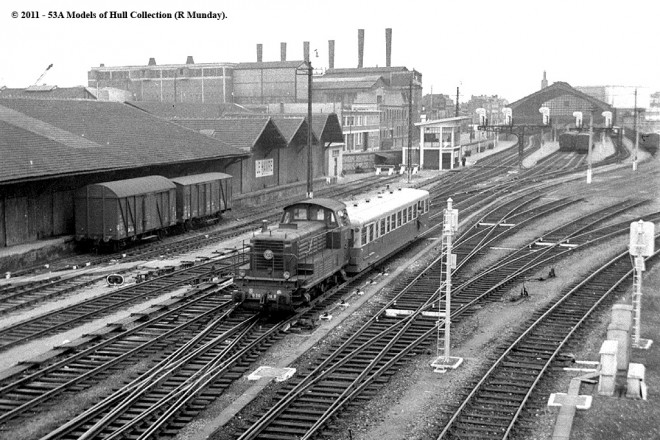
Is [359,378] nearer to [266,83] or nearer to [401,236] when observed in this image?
[401,236]

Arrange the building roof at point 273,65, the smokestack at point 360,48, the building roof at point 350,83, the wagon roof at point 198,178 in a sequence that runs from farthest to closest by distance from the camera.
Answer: the smokestack at point 360,48 → the building roof at point 273,65 → the building roof at point 350,83 → the wagon roof at point 198,178

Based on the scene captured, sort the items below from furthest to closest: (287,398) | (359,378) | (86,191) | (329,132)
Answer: (329,132) < (86,191) < (359,378) < (287,398)

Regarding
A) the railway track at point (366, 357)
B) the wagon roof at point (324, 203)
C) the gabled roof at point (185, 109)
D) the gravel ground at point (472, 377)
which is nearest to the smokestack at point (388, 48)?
the gabled roof at point (185, 109)

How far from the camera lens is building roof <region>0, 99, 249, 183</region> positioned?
103ft

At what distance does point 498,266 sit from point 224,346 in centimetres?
1316

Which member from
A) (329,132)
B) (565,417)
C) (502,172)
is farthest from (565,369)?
(502,172)

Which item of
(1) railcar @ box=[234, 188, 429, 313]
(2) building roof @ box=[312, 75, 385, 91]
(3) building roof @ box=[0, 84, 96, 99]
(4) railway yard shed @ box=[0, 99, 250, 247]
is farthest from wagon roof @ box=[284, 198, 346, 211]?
(2) building roof @ box=[312, 75, 385, 91]

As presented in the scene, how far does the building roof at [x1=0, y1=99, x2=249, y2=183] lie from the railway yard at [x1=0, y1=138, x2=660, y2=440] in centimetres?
381

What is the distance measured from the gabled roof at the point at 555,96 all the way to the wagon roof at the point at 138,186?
73.7 m

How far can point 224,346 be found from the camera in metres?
19.1

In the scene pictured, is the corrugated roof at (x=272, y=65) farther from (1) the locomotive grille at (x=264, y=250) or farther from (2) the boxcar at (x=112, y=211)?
(1) the locomotive grille at (x=264, y=250)

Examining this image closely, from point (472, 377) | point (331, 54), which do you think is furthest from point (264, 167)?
point (331, 54)

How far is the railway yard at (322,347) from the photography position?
1448 cm

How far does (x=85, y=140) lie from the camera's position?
122 ft
